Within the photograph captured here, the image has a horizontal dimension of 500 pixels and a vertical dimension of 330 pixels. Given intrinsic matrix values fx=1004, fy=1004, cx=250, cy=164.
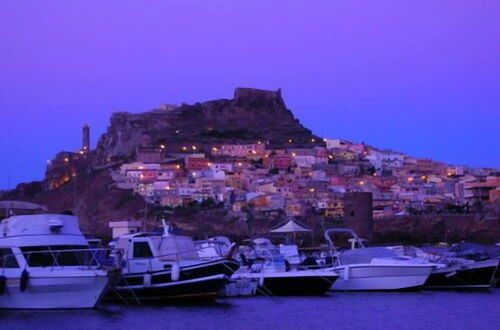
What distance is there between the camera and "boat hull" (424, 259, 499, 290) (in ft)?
111

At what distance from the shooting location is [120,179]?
104 meters

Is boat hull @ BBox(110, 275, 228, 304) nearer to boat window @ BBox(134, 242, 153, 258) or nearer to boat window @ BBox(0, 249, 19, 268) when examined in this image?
Answer: boat window @ BBox(134, 242, 153, 258)

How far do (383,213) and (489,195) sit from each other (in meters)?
9.91

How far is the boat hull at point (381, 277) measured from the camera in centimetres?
3200

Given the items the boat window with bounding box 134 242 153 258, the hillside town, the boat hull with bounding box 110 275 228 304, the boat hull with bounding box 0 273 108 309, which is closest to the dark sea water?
the boat hull with bounding box 0 273 108 309

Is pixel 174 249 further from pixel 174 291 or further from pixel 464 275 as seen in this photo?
pixel 464 275

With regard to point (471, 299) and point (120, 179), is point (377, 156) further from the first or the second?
point (471, 299)

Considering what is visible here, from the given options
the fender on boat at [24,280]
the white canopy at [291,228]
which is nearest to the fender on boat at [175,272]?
the fender on boat at [24,280]

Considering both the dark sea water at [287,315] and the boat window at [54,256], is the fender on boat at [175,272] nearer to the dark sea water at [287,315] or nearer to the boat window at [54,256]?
the dark sea water at [287,315]

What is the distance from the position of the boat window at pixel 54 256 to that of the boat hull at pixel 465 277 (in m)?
13.8

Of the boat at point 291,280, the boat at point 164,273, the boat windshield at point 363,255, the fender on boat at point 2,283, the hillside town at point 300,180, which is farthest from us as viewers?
the hillside town at point 300,180

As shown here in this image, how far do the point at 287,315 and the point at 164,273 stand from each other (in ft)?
11.9

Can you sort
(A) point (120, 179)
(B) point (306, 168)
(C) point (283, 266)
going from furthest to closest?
(B) point (306, 168) < (A) point (120, 179) < (C) point (283, 266)

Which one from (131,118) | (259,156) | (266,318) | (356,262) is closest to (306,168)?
(259,156)
